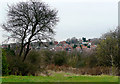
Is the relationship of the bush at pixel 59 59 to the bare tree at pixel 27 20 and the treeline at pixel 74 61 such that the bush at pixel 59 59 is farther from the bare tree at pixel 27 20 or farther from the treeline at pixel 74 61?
the bare tree at pixel 27 20

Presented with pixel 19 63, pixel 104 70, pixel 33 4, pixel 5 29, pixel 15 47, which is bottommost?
pixel 104 70

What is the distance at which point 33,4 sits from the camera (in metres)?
21.8

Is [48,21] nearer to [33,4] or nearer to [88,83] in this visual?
[33,4]

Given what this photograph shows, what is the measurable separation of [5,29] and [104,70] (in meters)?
12.8

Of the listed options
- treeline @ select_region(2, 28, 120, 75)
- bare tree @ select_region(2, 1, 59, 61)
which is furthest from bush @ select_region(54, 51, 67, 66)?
bare tree @ select_region(2, 1, 59, 61)

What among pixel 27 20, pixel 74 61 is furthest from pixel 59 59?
pixel 27 20

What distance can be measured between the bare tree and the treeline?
2.24 metres

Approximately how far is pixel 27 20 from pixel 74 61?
16775 millimetres

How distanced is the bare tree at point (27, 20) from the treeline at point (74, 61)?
2244mm

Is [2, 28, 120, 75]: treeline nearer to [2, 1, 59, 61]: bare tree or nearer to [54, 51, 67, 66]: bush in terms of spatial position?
[54, 51, 67, 66]: bush

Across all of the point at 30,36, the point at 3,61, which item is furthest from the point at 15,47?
the point at 3,61

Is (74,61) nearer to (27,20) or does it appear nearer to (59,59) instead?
(59,59)

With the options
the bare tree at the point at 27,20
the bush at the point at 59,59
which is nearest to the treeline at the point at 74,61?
the bush at the point at 59,59

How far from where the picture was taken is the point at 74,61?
117 ft
